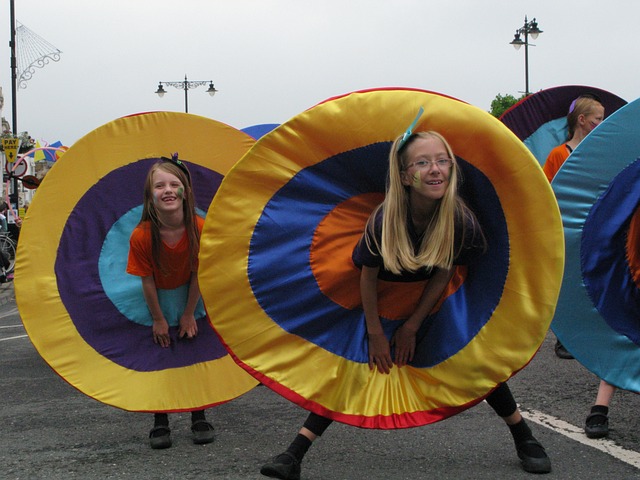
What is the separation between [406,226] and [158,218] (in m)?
1.38

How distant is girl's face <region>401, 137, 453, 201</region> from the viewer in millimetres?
3381

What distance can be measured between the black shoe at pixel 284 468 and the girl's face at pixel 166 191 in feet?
4.32

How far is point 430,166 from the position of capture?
133 inches

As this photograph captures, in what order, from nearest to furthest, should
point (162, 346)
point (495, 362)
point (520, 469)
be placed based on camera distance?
point (495, 362) → point (520, 469) → point (162, 346)

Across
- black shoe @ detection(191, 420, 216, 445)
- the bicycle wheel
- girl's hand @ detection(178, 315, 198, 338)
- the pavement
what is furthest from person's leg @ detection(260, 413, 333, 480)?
the bicycle wheel

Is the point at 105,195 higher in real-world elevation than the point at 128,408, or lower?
higher

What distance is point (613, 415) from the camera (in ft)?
14.9

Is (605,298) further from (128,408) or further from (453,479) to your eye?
(128,408)

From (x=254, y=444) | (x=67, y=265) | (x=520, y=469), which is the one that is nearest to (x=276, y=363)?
(x=254, y=444)

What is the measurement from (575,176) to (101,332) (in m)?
2.48

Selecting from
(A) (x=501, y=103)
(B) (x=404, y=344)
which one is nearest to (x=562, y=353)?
(B) (x=404, y=344)

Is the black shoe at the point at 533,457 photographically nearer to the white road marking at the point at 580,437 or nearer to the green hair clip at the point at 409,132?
the white road marking at the point at 580,437

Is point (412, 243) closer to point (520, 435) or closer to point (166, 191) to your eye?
point (520, 435)

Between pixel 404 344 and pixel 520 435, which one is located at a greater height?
pixel 404 344
